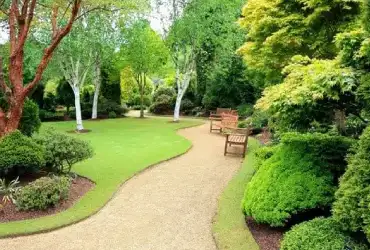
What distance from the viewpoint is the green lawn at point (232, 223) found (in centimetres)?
589

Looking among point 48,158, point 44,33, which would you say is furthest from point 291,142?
point 44,33

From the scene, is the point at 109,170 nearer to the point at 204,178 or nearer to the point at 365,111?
the point at 204,178

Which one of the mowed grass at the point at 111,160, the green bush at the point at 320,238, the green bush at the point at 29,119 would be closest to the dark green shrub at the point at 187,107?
the mowed grass at the point at 111,160

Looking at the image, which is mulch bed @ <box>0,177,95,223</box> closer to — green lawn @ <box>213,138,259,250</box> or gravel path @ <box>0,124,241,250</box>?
gravel path @ <box>0,124,241,250</box>

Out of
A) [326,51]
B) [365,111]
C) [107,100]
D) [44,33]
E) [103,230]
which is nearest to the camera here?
[365,111]

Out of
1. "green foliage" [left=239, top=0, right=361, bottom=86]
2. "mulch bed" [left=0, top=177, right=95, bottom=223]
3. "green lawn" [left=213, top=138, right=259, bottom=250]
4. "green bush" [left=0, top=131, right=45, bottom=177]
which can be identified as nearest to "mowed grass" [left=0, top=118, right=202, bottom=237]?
"mulch bed" [left=0, top=177, right=95, bottom=223]

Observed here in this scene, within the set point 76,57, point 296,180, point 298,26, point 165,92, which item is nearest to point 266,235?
point 296,180

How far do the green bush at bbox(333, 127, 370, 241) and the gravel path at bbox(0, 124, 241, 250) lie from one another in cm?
227

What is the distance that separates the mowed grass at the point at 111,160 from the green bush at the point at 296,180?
3.43m

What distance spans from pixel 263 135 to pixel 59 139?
1075cm

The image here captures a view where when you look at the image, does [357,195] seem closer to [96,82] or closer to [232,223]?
[232,223]

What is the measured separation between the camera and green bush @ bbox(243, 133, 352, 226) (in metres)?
5.93

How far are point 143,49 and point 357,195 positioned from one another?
2178cm

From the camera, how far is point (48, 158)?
9.11 metres
